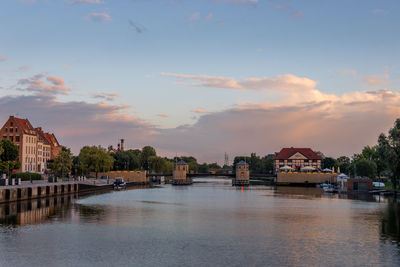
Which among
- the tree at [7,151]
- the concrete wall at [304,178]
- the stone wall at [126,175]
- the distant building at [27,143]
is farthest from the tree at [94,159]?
the concrete wall at [304,178]

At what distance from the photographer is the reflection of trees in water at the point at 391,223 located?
4956 cm

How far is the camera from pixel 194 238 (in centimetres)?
4669

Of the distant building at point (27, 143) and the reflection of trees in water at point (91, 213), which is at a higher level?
the distant building at point (27, 143)

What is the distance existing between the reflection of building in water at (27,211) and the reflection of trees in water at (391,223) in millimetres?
42734

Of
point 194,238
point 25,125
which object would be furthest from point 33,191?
point 25,125

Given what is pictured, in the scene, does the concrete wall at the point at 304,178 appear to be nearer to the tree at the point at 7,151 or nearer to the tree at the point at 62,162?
the tree at the point at 62,162

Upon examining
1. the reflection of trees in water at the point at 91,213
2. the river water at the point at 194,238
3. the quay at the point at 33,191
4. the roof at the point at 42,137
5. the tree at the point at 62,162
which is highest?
the roof at the point at 42,137

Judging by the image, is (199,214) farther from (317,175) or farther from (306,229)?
(317,175)

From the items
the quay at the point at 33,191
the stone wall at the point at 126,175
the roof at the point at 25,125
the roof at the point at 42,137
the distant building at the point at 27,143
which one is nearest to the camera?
the quay at the point at 33,191

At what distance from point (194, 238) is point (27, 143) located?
114841mm

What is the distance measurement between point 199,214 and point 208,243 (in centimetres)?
2628

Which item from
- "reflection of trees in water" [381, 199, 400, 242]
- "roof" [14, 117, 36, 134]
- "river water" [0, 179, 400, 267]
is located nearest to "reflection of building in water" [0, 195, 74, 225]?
"river water" [0, 179, 400, 267]

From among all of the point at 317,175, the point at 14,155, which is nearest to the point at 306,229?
the point at 14,155

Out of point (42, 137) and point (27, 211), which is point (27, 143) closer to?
point (42, 137)
